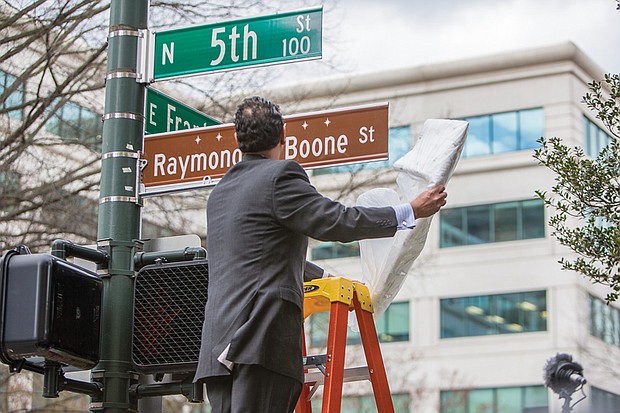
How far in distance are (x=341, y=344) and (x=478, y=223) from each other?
39883 mm

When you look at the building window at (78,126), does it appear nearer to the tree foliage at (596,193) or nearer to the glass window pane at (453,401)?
the tree foliage at (596,193)

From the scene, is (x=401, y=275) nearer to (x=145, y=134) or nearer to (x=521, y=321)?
(x=145, y=134)

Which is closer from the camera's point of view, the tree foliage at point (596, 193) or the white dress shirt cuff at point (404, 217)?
the white dress shirt cuff at point (404, 217)

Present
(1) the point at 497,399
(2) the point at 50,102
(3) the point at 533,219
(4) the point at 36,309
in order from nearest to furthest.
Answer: (4) the point at 36,309 < (2) the point at 50,102 < (1) the point at 497,399 < (3) the point at 533,219

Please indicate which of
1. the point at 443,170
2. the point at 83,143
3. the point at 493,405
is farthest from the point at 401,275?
the point at 493,405

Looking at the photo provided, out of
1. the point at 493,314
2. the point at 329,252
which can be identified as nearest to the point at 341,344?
the point at 329,252

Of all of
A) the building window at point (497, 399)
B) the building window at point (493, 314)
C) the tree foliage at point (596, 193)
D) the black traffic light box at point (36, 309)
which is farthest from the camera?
the building window at point (493, 314)

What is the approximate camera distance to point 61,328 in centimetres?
500

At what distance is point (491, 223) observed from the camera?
45156 mm

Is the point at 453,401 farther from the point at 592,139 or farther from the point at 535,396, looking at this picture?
the point at 592,139

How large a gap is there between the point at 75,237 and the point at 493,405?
27.8 metres

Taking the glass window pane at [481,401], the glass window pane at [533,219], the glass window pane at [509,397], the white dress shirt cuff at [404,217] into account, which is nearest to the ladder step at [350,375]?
the white dress shirt cuff at [404,217]

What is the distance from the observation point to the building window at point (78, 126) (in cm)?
1681

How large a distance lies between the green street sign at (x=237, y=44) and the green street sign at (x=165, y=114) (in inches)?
5.3
